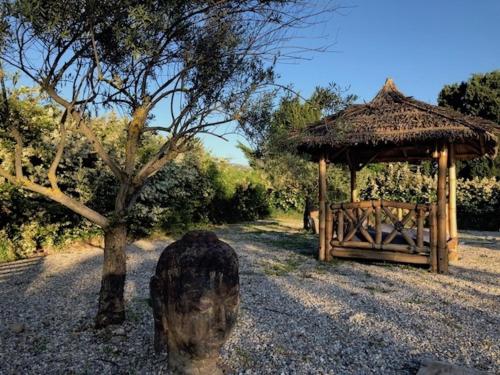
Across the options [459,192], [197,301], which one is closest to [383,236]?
[197,301]

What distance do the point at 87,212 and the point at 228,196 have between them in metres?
14.0

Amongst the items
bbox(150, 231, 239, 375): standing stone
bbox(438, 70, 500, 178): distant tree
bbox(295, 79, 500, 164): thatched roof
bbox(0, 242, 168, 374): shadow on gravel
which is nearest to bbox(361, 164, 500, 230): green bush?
bbox(438, 70, 500, 178): distant tree

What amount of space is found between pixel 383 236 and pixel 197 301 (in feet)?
24.2

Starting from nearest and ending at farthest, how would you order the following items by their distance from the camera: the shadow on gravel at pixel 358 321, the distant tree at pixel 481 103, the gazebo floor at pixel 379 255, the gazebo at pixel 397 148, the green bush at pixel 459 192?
the shadow on gravel at pixel 358 321 → the gazebo at pixel 397 148 → the gazebo floor at pixel 379 255 → the green bush at pixel 459 192 → the distant tree at pixel 481 103

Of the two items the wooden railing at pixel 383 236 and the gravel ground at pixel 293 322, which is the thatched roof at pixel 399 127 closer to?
the wooden railing at pixel 383 236

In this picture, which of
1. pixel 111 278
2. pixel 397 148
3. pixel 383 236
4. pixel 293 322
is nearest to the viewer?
pixel 111 278

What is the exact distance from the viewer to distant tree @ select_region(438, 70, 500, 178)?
22859 mm

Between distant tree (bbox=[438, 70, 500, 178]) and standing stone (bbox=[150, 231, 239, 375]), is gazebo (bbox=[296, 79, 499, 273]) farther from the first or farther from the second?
distant tree (bbox=[438, 70, 500, 178])

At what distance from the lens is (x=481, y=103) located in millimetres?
23984

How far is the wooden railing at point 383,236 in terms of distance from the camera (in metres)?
8.12

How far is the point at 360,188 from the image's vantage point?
20562mm

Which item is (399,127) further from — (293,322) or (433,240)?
(293,322)

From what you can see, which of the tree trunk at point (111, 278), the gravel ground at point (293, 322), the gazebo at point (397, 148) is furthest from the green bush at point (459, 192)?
the tree trunk at point (111, 278)

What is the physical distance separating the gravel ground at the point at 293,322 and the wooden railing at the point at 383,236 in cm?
32
